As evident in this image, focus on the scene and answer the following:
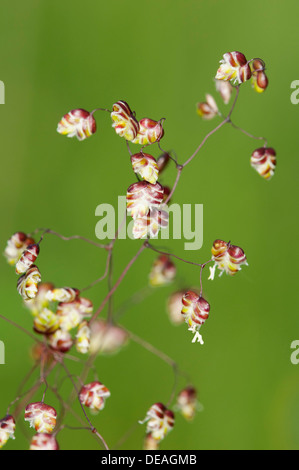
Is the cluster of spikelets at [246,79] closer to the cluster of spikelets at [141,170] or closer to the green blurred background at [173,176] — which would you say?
the cluster of spikelets at [141,170]

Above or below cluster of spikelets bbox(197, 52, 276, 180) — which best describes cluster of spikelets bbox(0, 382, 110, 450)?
below

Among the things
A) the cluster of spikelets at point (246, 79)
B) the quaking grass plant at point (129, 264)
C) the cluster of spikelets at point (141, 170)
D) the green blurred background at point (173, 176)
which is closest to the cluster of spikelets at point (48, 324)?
the quaking grass plant at point (129, 264)

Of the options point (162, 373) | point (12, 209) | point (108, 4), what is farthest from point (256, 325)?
point (108, 4)

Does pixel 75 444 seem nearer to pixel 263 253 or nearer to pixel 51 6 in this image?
pixel 263 253

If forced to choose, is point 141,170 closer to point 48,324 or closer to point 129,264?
point 129,264

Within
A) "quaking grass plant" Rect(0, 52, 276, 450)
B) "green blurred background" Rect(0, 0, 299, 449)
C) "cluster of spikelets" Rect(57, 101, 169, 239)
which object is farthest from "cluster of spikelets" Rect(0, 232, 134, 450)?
"green blurred background" Rect(0, 0, 299, 449)

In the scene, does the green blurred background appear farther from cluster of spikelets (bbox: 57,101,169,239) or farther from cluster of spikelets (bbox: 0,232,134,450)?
cluster of spikelets (bbox: 57,101,169,239)
